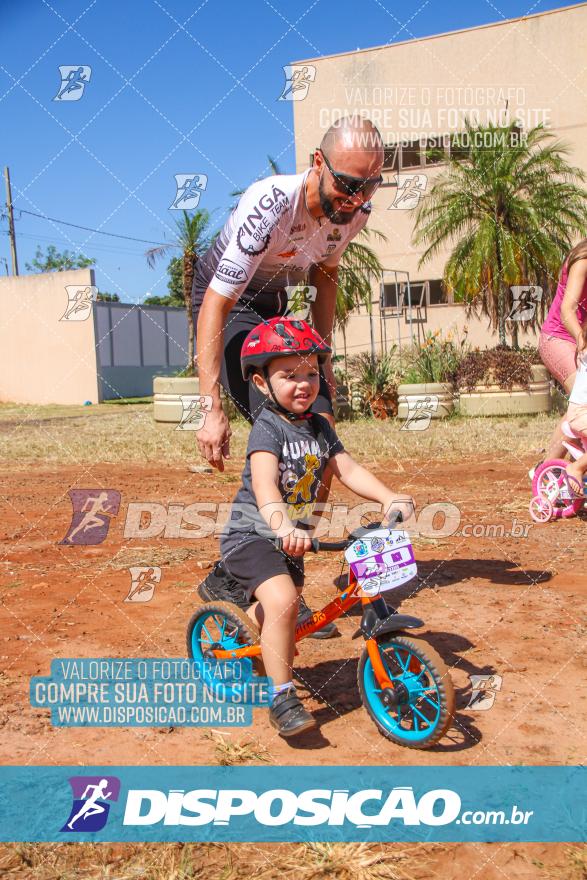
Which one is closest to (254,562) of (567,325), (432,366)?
(567,325)

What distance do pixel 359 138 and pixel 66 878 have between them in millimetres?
2768

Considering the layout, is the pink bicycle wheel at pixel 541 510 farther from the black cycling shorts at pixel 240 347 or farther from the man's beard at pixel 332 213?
the man's beard at pixel 332 213

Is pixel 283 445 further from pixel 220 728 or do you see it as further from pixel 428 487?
pixel 428 487

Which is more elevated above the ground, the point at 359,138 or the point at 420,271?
the point at 420,271

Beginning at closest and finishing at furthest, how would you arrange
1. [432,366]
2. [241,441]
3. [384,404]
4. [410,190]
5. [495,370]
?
[241,441] < [495,370] < [384,404] < [432,366] < [410,190]

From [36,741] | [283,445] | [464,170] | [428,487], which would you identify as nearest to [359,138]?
[283,445]

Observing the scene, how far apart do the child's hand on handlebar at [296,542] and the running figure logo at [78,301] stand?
22154mm

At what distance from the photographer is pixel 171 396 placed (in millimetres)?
14219

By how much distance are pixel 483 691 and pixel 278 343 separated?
151 centimetres

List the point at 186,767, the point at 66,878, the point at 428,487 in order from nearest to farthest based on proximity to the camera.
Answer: the point at 66,878, the point at 186,767, the point at 428,487

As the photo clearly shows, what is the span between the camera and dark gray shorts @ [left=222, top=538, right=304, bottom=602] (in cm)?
291

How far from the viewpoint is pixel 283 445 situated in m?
3.06

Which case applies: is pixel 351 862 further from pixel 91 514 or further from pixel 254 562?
pixel 91 514

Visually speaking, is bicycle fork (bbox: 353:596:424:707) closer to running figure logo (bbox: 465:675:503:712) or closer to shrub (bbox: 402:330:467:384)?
running figure logo (bbox: 465:675:503:712)
